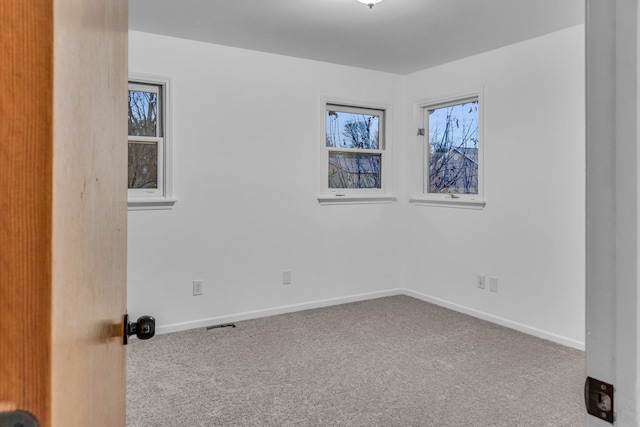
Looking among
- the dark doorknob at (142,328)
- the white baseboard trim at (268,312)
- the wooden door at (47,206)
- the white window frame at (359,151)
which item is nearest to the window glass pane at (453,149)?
the white window frame at (359,151)

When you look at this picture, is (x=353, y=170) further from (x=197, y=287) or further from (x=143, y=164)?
(x=143, y=164)

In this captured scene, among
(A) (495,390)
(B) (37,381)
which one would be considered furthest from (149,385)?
(B) (37,381)

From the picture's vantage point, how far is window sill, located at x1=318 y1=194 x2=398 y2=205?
432 cm

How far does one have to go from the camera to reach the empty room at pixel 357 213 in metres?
0.56

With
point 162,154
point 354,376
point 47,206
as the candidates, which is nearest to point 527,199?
point 354,376

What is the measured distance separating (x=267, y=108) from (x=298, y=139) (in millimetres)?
412

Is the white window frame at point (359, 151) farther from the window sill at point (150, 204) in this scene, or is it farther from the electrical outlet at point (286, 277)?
the window sill at point (150, 204)

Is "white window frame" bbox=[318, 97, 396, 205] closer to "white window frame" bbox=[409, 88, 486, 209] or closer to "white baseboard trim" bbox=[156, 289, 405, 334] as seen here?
"white window frame" bbox=[409, 88, 486, 209]

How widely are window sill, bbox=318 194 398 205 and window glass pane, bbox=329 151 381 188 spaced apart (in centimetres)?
17

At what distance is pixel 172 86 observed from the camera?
139 inches

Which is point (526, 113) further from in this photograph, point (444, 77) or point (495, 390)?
point (495, 390)

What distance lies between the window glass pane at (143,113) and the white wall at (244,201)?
19 centimetres

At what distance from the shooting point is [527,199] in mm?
3598

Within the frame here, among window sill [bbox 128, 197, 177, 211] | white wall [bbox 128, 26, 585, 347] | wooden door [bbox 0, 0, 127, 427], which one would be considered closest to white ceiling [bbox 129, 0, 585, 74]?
white wall [bbox 128, 26, 585, 347]
